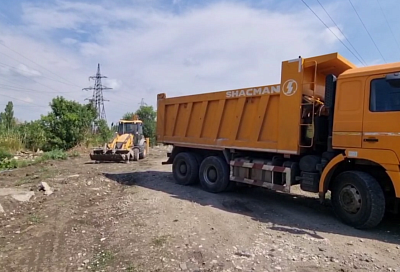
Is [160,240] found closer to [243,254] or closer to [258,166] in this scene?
[243,254]

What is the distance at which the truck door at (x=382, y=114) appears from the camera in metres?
4.90

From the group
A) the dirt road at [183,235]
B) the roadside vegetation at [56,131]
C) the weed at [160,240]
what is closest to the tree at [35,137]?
the roadside vegetation at [56,131]

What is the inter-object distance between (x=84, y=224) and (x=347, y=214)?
4.68m

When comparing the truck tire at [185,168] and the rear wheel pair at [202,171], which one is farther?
the truck tire at [185,168]

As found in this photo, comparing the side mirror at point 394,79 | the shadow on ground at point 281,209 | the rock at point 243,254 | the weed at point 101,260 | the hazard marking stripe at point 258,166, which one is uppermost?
the side mirror at point 394,79

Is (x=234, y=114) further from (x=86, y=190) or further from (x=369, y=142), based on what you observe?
(x=86, y=190)

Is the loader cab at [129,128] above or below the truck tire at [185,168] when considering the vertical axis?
above

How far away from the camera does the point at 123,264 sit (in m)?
3.79

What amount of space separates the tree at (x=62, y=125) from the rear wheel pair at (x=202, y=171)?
16.6m

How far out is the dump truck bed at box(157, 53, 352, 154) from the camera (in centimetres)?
629

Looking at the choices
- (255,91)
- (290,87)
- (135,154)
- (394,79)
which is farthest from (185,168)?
(135,154)

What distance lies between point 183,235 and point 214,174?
3.54 metres

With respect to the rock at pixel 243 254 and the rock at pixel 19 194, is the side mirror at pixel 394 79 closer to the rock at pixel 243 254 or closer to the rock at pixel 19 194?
the rock at pixel 243 254

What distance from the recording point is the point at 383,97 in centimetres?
512
